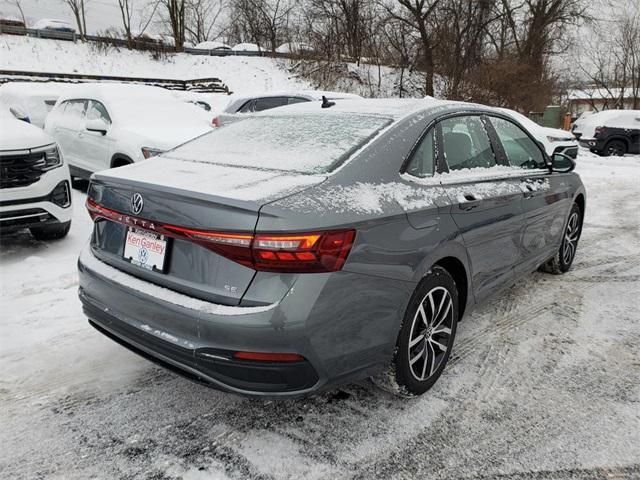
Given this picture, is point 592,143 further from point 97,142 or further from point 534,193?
point 97,142

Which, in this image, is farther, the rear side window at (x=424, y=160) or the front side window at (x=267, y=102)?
the front side window at (x=267, y=102)

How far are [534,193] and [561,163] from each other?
0.63 meters

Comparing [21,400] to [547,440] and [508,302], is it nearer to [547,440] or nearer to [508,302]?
[547,440]

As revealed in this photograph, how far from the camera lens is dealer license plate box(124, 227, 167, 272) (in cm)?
230

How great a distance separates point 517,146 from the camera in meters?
3.90

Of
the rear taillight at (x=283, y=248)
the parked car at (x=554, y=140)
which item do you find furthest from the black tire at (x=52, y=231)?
the parked car at (x=554, y=140)

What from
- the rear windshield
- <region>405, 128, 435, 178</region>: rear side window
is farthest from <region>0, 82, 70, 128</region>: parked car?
<region>405, 128, 435, 178</region>: rear side window

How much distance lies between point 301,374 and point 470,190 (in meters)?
1.57

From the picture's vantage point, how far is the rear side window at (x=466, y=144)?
3.03 metres

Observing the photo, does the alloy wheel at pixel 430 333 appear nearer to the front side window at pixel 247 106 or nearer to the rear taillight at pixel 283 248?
the rear taillight at pixel 283 248

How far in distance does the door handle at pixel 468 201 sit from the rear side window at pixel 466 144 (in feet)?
0.62

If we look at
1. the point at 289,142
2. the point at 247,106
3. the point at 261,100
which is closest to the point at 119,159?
the point at 247,106

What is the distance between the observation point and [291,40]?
126 feet

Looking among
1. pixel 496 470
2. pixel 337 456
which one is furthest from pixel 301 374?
pixel 496 470
